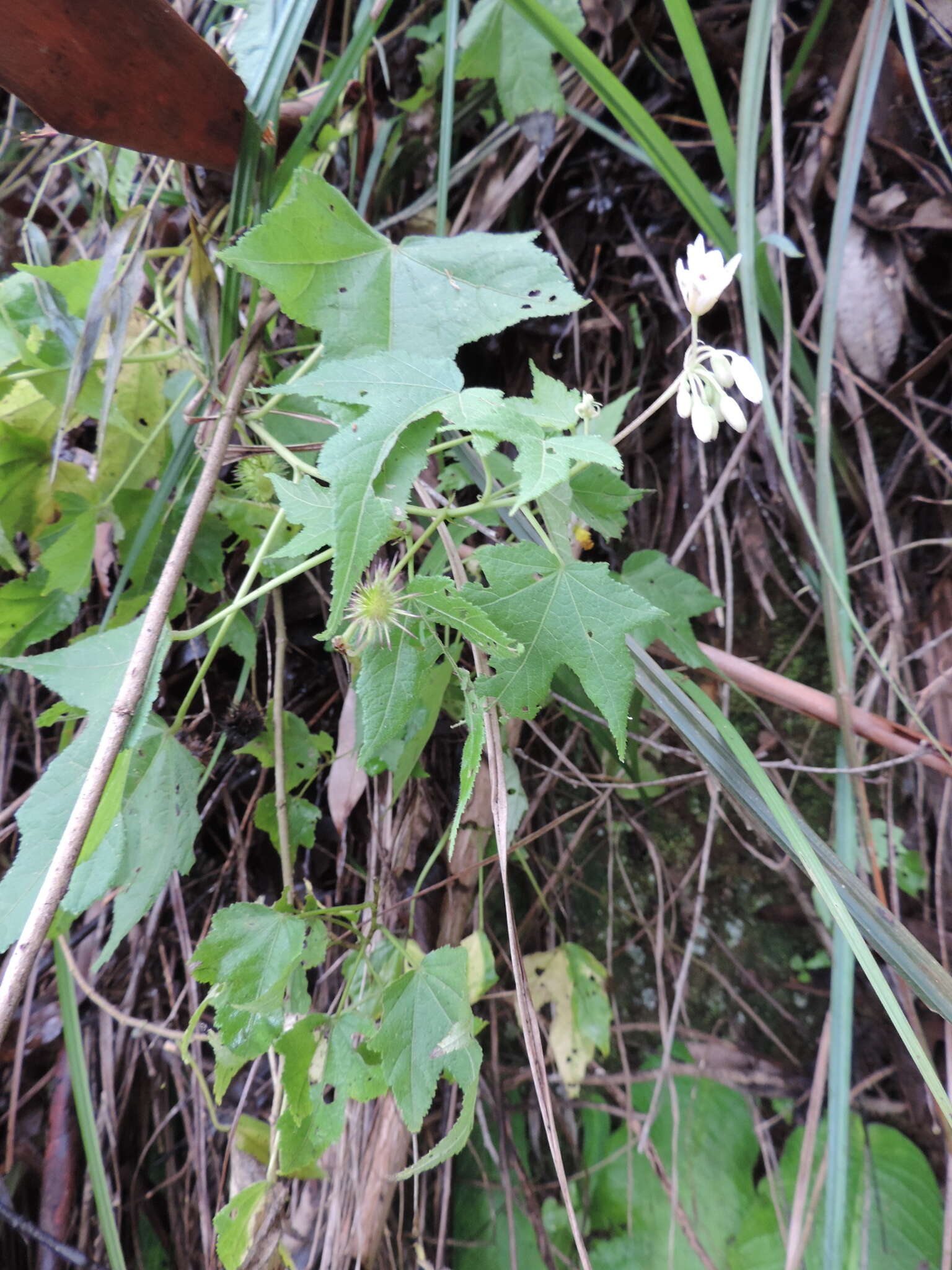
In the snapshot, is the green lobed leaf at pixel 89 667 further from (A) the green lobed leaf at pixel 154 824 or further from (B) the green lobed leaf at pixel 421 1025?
(B) the green lobed leaf at pixel 421 1025

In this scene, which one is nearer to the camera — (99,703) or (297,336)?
(99,703)

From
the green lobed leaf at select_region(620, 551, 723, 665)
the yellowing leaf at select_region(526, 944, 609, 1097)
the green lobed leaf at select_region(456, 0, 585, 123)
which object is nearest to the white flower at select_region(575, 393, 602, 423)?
the green lobed leaf at select_region(620, 551, 723, 665)

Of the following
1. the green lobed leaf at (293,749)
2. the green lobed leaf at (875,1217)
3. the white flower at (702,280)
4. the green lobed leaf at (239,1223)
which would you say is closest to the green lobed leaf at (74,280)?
the green lobed leaf at (293,749)

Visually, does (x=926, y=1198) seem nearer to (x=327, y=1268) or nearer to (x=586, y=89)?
(x=327, y=1268)

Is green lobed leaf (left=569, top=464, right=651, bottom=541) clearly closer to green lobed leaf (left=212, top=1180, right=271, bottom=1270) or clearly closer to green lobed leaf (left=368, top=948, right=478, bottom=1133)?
green lobed leaf (left=368, top=948, right=478, bottom=1133)

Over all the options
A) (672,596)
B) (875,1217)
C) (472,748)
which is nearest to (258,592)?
(472,748)

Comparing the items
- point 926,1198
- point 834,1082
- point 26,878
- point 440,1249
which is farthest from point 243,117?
point 926,1198

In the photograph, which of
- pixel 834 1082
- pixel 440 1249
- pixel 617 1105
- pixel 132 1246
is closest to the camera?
pixel 834 1082
